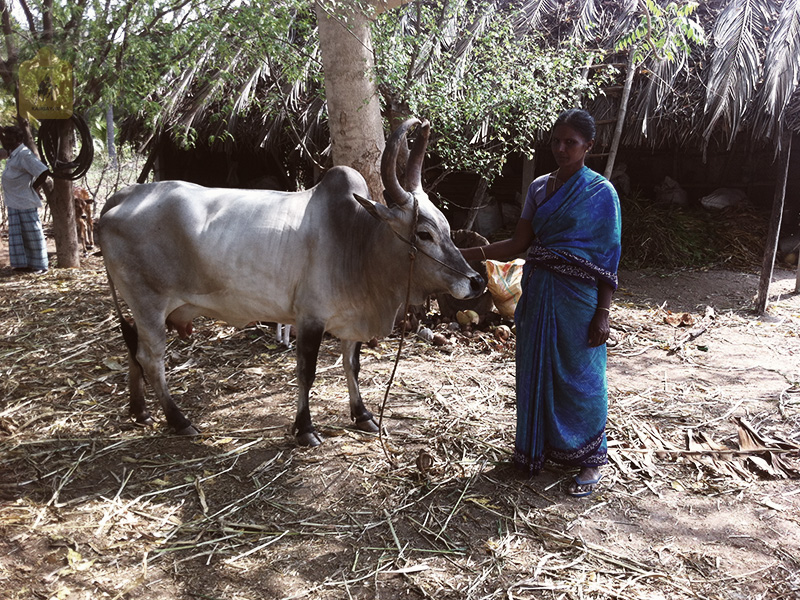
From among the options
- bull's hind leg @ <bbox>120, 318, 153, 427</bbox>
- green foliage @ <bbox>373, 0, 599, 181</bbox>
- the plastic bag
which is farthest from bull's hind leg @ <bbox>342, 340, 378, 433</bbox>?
green foliage @ <bbox>373, 0, 599, 181</bbox>

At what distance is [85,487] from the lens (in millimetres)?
3275

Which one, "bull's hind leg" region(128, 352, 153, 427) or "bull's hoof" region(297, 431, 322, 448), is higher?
"bull's hind leg" region(128, 352, 153, 427)

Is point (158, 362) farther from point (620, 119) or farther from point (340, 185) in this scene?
point (620, 119)

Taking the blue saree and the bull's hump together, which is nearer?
the blue saree

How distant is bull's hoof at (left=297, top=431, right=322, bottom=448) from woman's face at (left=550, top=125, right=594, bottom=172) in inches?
82.4

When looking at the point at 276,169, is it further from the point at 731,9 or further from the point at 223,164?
the point at 731,9

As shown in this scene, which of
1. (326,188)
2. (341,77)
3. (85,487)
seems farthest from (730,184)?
(85,487)

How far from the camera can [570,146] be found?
300cm

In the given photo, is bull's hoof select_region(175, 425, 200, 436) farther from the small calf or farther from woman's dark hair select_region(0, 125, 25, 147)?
the small calf

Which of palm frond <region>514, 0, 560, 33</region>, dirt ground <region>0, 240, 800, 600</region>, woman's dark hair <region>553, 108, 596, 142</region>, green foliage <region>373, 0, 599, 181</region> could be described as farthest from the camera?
palm frond <region>514, 0, 560, 33</region>

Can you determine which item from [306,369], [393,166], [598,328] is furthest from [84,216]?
[598,328]

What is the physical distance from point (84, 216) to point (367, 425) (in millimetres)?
8656

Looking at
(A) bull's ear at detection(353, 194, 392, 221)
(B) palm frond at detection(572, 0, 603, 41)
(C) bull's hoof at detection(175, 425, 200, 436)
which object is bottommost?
(C) bull's hoof at detection(175, 425, 200, 436)

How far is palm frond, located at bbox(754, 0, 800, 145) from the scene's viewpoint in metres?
7.88
